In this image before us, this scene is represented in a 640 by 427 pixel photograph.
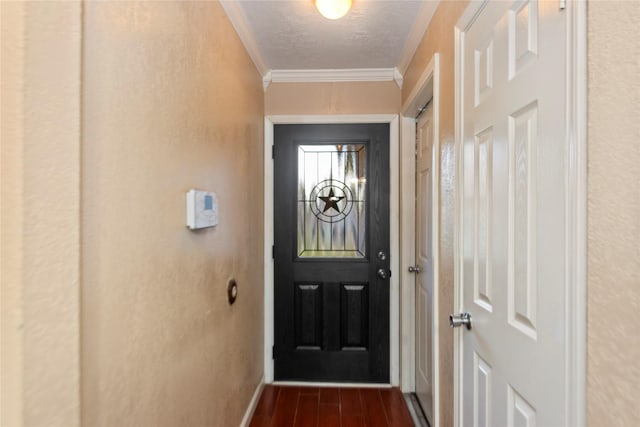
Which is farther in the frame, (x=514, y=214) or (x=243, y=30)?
(x=243, y=30)

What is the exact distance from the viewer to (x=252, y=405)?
86.4 inches

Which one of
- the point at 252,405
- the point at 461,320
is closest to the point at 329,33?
the point at 461,320

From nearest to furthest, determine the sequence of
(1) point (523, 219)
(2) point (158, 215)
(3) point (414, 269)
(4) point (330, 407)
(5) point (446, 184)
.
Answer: (1) point (523, 219) < (2) point (158, 215) < (5) point (446, 184) < (4) point (330, 407) < (3) point (414, 269)

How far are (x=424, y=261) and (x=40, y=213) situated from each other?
77.9 inches

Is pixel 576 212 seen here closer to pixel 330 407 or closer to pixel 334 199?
pixel 334 199

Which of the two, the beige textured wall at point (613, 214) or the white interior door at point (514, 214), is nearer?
the beige textured wall at point (613, 214)

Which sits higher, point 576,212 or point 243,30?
point 243,30

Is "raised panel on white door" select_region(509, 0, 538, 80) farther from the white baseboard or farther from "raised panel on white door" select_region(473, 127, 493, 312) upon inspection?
the white baseboard

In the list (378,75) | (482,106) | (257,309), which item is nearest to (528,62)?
(482,106)

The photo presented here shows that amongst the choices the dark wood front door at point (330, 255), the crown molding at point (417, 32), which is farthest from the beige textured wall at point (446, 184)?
the dark wood front door at point (330, 255)

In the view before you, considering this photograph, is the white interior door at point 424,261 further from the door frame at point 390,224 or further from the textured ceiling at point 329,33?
the textured ceiling at point 329,33

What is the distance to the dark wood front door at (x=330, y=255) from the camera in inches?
101

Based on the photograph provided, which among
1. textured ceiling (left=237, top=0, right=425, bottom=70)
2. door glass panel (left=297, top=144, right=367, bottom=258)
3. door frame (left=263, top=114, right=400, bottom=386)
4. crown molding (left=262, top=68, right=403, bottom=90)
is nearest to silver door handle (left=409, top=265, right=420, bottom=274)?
door frame (left=263, top=114, right=400, bottom=386)

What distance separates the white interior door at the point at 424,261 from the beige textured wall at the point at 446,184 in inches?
16.7
